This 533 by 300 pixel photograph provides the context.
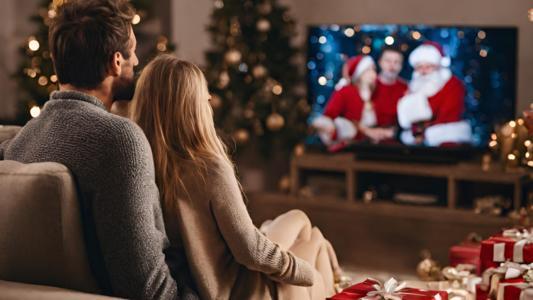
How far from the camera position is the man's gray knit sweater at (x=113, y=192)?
6.32ft

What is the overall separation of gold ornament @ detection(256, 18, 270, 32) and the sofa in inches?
143

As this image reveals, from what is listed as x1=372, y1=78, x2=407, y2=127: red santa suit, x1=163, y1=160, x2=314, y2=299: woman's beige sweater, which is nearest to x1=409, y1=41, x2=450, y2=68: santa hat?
x1=372, y1=78, x2=407, y2=127: red santa suit

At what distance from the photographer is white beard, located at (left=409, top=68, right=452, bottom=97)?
16.4 ft

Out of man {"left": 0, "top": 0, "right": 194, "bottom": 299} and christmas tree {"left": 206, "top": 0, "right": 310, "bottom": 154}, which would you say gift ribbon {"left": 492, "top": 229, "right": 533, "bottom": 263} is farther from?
christmas tree {"left": 206, "top": 0, "right": 310, "bottom": 154}

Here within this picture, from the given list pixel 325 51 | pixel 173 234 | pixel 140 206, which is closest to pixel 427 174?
pixel 325 51

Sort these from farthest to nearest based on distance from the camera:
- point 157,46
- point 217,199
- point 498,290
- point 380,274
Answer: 1. point 157,46
2. point 380,274
3. point 498,290
4. point 217,199

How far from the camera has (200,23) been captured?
226 inches

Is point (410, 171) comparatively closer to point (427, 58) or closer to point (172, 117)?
point (427, 58)

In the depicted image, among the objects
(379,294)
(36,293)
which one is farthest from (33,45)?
(36,293)

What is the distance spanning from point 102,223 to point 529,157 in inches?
70.2

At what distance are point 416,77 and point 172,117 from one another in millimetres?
3074

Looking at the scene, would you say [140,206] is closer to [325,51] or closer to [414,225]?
[414,225]

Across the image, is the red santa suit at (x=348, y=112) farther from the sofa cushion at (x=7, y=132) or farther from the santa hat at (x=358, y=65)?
the sofa cushion at (x=7, y=132)

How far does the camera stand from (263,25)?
5.38m
